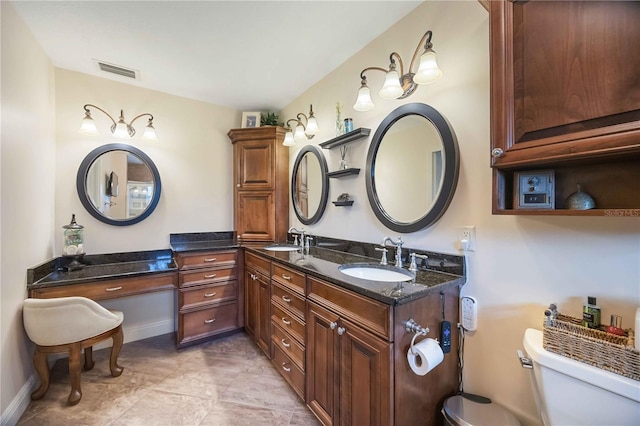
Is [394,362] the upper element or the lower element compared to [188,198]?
lower

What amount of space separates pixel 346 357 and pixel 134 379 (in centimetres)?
179

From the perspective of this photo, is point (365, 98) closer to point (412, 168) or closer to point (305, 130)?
point (412, 168)

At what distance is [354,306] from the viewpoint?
126 cm

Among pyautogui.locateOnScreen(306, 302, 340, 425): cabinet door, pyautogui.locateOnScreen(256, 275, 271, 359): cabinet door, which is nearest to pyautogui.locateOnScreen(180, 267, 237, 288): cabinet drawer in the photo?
pyautogui.locateOnScreen(256, 275, 271, 359): cabinet door

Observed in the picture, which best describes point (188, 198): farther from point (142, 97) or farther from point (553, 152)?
point (553, 152)

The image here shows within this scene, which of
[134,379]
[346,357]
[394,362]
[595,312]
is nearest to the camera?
[595,312]

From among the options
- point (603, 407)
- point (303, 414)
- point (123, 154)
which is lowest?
point (303, 414)

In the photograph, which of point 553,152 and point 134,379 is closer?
point 553,152

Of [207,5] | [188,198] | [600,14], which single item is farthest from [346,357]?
[188,198]

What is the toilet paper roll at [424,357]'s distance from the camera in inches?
41.2

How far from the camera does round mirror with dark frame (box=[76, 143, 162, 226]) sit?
2433 millimetres

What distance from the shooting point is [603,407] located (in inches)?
32.8

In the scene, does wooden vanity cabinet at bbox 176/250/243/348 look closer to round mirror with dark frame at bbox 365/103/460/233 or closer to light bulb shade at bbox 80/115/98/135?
light bulb shade at bbox 80/115/98/135

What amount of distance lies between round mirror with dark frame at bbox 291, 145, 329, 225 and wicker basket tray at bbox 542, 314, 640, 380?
1749mm
